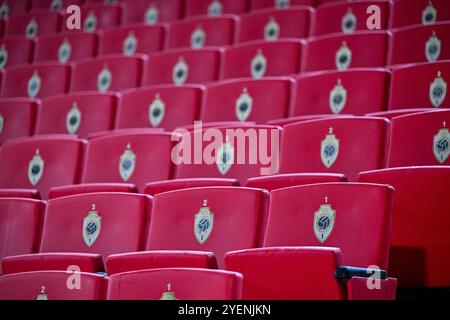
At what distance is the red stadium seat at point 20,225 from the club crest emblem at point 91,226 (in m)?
0.05

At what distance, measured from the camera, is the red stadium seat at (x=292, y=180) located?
51cm

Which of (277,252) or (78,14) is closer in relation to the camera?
(277,252)

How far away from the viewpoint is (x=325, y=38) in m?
0.81

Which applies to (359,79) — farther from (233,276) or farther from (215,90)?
(233,276)

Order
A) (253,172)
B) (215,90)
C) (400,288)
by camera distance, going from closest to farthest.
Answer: (400,288)
(253,172)
(215,90)

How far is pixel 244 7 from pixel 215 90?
34 centimetres

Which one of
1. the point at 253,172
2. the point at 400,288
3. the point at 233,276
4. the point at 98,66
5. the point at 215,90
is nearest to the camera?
the point at 233,276

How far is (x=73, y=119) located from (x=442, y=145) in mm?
441

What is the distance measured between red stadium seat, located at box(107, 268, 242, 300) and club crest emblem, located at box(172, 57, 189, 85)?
0.51 metres

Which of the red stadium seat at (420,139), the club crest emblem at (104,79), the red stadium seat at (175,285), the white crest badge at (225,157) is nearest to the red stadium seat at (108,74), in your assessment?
the club crest emblem at (104,79)

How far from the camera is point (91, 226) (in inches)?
21.5

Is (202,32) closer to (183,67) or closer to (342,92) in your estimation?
(183,67)

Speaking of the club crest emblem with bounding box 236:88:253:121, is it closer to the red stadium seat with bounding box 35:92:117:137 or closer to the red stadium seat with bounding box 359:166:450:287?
the red stadium seat with bounding box 35:92:117:137

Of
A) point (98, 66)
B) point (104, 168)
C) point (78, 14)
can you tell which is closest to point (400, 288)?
point (104, 168)
